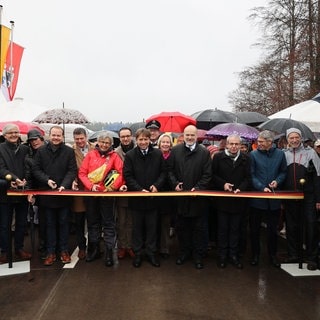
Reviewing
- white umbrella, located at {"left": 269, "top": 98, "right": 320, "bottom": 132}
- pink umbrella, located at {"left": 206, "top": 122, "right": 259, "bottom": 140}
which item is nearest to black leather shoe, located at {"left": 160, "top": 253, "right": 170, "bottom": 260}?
pink umbrella, located at {"left": 206, "top": 122, "right": 259, "bottom": 140}

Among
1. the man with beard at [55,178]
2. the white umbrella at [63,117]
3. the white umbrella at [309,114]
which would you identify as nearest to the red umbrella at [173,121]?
the white umbrella at [63,117]

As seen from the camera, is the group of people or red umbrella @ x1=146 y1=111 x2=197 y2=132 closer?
the group of people

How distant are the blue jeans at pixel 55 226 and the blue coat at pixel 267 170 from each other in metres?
2.91

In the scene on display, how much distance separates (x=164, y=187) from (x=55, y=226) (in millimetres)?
1783

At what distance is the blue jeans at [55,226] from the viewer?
570 centimetres

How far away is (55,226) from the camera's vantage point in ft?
18.9

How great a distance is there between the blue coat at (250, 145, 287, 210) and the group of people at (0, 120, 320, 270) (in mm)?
15

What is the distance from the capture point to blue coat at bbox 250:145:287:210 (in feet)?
18.3

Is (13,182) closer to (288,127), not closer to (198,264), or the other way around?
(198,264)

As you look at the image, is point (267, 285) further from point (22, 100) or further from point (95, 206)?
point (22, 100)

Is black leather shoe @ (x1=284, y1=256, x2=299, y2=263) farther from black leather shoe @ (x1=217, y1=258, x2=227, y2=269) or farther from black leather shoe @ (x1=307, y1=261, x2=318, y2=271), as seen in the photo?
black leather shoe @ (x1=217, y1=258, x2=227, y2=269)

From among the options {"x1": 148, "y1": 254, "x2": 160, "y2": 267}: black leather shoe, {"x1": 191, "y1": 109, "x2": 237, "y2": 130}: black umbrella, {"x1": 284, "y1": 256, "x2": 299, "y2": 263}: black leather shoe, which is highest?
{"x1": 191, "y1": 109, "x2": 237, "y2": 130}: black umbrella

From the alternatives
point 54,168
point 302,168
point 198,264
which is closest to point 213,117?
point 302,168

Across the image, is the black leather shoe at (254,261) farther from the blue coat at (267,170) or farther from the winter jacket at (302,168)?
the winter jacket at (302,168)
